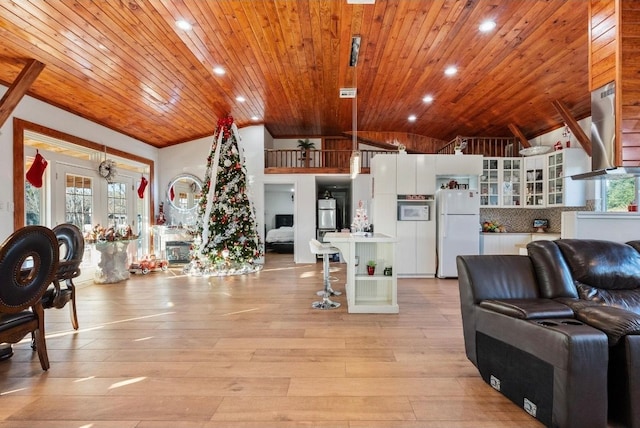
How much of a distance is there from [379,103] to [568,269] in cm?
448

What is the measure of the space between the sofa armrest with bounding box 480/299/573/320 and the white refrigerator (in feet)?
12.5

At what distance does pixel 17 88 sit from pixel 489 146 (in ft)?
25.7

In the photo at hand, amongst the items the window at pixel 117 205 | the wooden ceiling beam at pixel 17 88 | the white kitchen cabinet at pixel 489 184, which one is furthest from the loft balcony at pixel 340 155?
the wooden ceiling beam at pixel 17 88

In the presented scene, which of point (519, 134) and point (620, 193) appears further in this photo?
point (519, 134)

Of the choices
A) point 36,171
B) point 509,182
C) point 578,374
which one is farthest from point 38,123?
point 509,182

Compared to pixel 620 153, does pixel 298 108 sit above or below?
above

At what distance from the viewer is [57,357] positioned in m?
2.71

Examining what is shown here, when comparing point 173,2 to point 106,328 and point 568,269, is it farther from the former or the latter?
point 568,269

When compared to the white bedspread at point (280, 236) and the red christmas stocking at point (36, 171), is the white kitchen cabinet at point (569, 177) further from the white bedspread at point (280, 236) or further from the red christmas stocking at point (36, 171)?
the red christmas stocking at point (36, 171)

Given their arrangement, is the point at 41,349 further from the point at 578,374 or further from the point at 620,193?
the point at 620,193

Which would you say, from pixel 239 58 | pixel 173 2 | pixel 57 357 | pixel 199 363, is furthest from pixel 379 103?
pixel 57 357

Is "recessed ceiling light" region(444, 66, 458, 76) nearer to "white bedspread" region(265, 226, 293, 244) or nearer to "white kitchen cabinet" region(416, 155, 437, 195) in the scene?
"white kitchen cabinet" region(416, 155, 437, 195)

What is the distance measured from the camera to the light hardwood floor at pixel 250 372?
1931 mm

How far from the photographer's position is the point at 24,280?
223 centimetres
